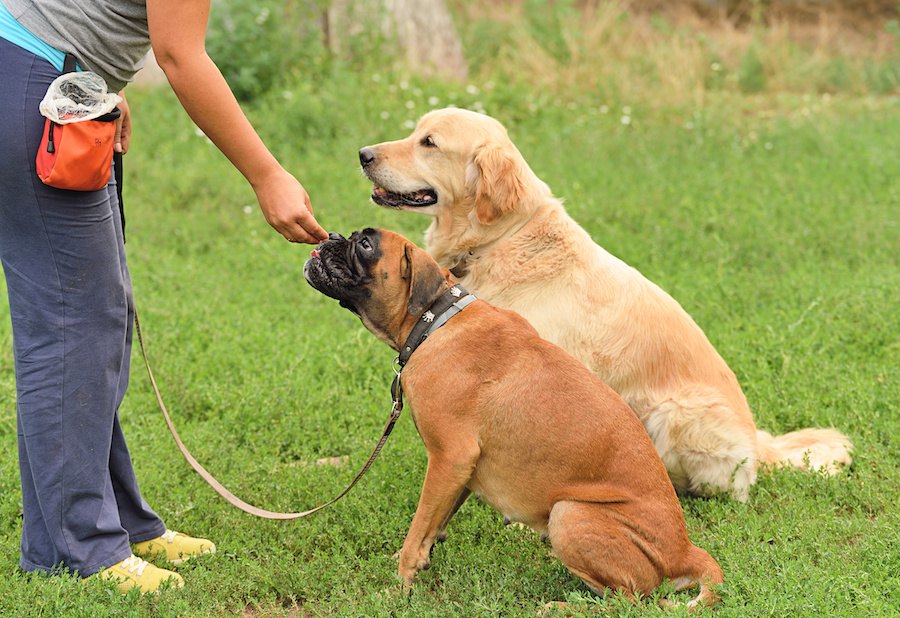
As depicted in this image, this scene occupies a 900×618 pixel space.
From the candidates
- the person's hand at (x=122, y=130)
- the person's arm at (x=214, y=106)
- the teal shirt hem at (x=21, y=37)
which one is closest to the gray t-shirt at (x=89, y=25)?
the teal shirt hem at (x=21, y=37)

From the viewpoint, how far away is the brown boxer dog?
3.45m

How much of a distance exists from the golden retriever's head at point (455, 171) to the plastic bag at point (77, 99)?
1.79m

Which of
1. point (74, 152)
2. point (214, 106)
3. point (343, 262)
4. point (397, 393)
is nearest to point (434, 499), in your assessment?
point (397, 393)

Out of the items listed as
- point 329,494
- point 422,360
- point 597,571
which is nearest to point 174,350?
point 329,494

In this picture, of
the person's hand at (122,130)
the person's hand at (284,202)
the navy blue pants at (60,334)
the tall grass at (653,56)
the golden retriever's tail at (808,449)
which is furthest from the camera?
the tall grass at (653,56)

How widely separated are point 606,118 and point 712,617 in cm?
812

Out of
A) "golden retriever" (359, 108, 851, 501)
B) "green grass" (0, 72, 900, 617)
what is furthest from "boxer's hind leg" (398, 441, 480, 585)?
"golden retriever" (359, 108, 851, 501)

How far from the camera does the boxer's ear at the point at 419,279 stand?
12.2 feet

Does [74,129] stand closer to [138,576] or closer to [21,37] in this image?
[21,37]

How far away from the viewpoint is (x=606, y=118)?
10727mm

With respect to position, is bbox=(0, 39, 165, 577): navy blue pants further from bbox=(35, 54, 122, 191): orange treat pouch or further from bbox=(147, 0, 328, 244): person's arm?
bbox=(147, 0, 328, 244): person's arm

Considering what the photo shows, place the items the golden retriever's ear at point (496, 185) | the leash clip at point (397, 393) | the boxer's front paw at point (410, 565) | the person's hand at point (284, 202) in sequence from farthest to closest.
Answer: the golden retriever's ear at point (496, 185), the leash clip at point (397, 393), the boxer's front paw at point (410, 565), the person's hand at point (284, 202)

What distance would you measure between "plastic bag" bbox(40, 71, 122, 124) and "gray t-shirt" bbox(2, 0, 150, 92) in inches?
3.2

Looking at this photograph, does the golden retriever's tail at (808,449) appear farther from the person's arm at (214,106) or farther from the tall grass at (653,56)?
the tall grass at (653,56)
